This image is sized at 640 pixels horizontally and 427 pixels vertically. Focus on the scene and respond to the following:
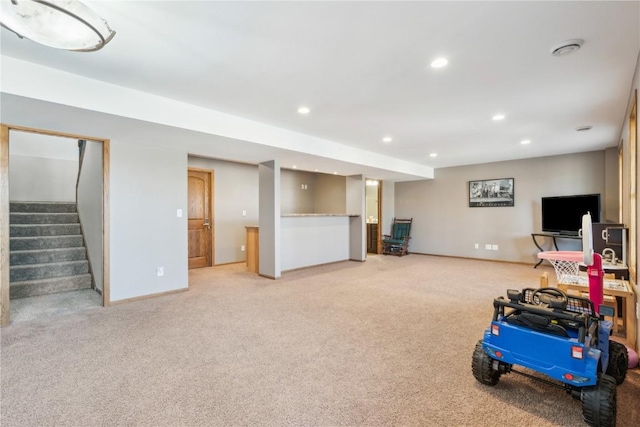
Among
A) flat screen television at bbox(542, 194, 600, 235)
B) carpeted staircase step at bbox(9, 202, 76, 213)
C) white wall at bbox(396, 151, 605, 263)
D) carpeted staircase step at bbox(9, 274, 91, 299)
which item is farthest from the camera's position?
white wall at bbox(396, 151, 605, 263)

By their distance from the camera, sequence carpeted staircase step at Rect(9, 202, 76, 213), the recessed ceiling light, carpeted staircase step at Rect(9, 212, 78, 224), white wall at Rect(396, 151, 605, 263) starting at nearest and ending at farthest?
1. the recessed ceiling light
2. carpeted staircase step at Rect(9, 212, 78, 224)
3. carpeted staircase step at Rect(9, 202, 76, 213)
4. white wall at Rect(396, 151, 605, 263)

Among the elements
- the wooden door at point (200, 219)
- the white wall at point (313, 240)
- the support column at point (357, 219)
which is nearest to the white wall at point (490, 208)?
the support column at point (357, 219)

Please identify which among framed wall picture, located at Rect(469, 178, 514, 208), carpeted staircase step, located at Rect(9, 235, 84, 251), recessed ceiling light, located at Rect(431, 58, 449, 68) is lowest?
carpeted staircase step, located at Rect(9, 235, 84, 251)

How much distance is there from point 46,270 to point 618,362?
6.60m

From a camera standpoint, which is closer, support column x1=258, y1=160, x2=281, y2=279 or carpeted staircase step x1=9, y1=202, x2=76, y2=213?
support column x1=258, y1=160, x2=281, y2=279

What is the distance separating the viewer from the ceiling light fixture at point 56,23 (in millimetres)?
1508

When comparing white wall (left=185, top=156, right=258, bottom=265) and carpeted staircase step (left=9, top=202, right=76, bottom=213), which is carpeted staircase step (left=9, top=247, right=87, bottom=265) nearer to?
carpeted staircase step (left=9, top=202, right=76, bottom=213)

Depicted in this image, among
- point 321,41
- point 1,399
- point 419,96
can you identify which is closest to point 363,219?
point 419,96

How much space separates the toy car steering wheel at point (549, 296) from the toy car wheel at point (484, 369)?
486 mm

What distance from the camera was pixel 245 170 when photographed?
23.6 ft

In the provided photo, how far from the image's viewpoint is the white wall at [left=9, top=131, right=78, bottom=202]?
238 inches

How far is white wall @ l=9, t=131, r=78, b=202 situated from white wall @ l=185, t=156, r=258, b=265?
2713mm

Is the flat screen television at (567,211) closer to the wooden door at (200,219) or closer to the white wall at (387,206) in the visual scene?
the white wall at (387,206)

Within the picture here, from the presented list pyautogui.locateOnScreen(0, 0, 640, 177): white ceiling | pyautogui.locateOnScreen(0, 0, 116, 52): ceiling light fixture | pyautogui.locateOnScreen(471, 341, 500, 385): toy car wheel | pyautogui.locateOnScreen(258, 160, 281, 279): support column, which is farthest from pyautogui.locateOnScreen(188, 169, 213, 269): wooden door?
pyautogui.locateOnScreen(471, 341, 500, 385): toy car wheel
